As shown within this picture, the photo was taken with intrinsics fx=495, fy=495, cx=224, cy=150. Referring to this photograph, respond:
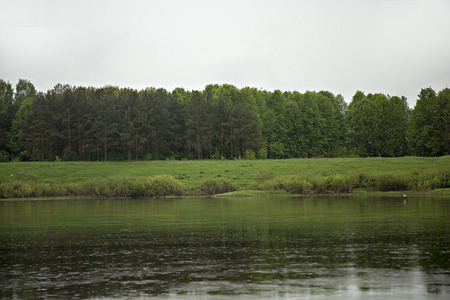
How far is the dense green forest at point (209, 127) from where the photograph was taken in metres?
96.8

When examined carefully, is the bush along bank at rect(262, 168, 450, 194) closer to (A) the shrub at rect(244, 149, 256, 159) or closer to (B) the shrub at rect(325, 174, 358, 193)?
(B) the shrub at rect(325, 174, 358, 193)

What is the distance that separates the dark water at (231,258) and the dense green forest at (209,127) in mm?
66394

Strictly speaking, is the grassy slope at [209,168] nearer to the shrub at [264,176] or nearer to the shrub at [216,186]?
the shrub at [264,176]

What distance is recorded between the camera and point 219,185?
212 ft

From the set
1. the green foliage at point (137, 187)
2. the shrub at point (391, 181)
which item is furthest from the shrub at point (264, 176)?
the shrub at point (391, 181)

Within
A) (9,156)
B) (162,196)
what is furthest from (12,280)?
(9,156)

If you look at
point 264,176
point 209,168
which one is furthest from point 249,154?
point 264,176

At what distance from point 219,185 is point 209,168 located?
14333 millimetres

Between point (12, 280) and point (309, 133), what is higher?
point (309, 133)

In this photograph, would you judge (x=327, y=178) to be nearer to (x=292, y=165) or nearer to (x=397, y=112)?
(x=292, y=165)

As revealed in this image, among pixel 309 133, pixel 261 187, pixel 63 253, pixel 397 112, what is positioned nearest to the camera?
pixel 63 253

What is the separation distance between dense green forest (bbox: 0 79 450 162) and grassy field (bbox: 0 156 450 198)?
15.5 metres

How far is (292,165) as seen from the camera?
76.2 meters

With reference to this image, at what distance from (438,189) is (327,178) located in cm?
1259
